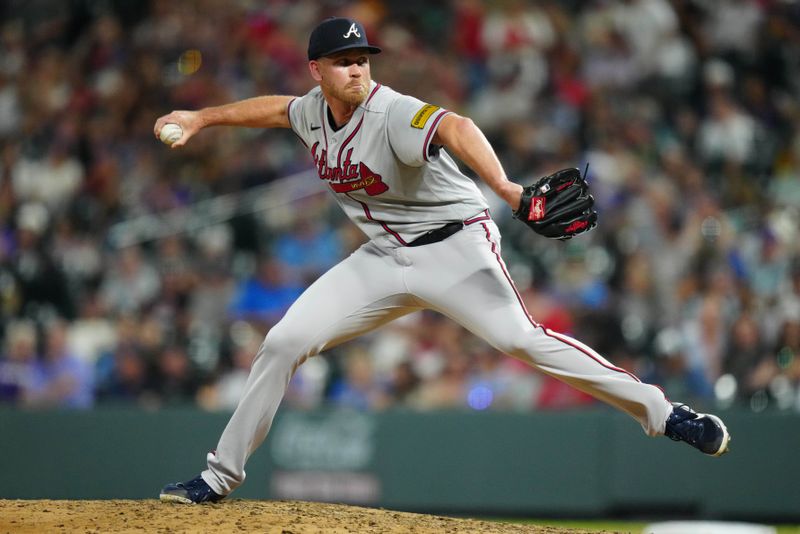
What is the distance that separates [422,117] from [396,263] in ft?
2.41

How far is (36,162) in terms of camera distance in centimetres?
1159

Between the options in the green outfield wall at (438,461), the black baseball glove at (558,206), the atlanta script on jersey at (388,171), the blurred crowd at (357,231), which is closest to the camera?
the black baseball glove at (558,206)

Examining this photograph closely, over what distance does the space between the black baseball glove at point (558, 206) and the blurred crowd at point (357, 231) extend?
4736 millimetres

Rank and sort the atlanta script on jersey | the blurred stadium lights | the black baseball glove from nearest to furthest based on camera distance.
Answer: the black baseball glove < the atlanta script on jersey < the blurred stadium lights

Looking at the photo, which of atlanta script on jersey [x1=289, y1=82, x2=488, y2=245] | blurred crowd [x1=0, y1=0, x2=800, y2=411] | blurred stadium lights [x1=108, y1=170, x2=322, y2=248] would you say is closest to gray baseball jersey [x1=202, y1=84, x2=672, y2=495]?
atlanta script on jersey [x1=289, y1=82, x2=488, y2=245]

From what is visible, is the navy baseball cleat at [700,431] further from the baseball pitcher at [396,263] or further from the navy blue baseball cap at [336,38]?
the navy blue baseball cap at [336,38]

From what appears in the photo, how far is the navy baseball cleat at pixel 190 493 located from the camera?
546 centimetres

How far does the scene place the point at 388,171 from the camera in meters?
5.05

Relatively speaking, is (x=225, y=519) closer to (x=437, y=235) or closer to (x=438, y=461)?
(x=437, y=235)

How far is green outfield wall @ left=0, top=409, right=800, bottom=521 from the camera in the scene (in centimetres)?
895

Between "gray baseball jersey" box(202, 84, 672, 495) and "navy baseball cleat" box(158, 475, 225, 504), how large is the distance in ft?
0.44

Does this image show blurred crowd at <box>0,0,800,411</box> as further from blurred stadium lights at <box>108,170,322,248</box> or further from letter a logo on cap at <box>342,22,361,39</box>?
letter a logo on cap at <box>342,22,361,39</box>

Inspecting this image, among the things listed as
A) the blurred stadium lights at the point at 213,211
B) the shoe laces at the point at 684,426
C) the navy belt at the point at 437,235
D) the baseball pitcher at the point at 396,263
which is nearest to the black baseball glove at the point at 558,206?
the baseball pitcher at the point at 396,263

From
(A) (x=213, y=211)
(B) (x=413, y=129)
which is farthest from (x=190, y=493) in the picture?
(A) (x=213, y=211)
